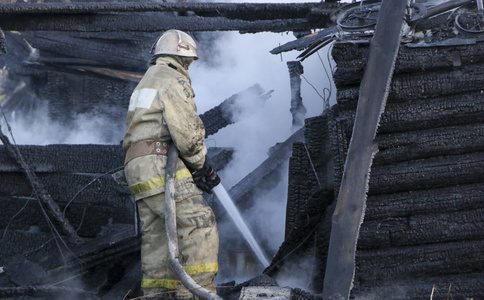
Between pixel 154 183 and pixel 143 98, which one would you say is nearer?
pixel 154 183

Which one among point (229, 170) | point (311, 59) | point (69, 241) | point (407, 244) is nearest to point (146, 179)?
point (407, 244)

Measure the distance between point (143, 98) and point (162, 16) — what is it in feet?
8.22

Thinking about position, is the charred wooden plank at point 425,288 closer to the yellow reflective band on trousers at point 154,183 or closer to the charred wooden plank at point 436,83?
the charred wooden plank at point 436,83

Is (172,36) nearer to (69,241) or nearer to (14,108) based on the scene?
(69,241)

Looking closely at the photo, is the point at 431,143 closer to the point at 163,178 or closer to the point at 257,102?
the point at 163,178

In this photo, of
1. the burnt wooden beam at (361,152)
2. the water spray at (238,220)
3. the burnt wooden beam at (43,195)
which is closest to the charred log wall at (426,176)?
the burnt wooden beam at (361,152)

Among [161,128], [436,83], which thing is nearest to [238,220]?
[161,128]

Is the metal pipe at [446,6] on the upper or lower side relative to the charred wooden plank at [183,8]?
lower

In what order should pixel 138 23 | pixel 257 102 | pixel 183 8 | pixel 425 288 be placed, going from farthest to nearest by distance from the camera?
pixel 257 102
pixel 138 23
pixel 183 8
pixel 425 288

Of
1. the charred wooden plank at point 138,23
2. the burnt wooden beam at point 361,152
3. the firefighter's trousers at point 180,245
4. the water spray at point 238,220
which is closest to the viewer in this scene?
the burnt wooden beam at point 361,152

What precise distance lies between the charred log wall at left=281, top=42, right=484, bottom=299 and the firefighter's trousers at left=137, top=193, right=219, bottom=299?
49.3 inches

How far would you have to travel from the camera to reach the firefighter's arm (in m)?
5.34

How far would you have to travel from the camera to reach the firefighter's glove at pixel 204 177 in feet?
18.6

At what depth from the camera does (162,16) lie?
7.72 metres
